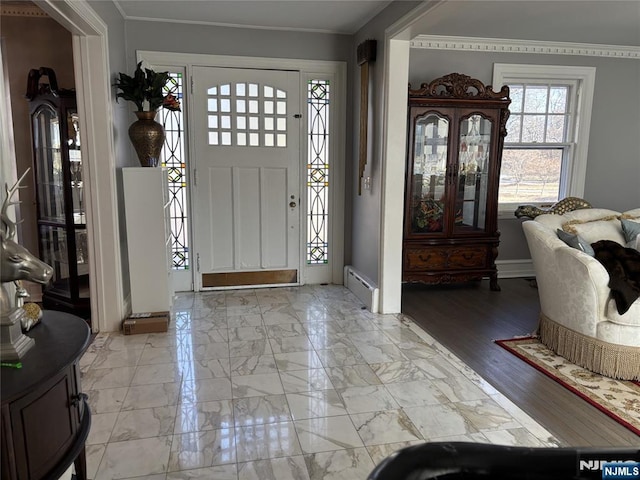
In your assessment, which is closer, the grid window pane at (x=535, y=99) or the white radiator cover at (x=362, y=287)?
the white radiator cover at (x=362, y=287)

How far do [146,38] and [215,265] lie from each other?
218cm

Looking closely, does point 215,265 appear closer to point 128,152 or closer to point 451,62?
point 128,152

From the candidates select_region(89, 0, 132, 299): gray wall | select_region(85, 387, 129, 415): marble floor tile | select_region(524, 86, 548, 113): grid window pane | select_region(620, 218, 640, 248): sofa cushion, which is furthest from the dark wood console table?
select_region(524, 86, 548, 113): grid window pane

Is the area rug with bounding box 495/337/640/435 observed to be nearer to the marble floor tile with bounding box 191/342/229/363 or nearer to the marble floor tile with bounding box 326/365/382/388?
the marble floor tile with bounding box 326/365/382/388

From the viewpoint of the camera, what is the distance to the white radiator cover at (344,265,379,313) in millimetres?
4059

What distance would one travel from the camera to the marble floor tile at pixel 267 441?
2098mm

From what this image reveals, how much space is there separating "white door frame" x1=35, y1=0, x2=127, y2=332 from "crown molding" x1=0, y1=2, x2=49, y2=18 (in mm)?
1166

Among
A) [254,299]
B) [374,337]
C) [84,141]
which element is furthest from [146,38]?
[374,337]

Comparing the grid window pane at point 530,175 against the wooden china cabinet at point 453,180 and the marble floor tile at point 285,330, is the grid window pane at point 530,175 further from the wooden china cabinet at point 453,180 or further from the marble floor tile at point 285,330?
the marble floor tile at point 285,330

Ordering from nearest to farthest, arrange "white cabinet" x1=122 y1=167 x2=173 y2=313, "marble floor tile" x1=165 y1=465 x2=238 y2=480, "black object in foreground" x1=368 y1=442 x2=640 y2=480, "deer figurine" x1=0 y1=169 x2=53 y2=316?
"black object in foreground" x1=368 y1=442 x2=640 y2=480, "deer figurine" x1=0 y1=169 x2=53 y2=316, "marble floor tile" x1=165 y1=465 x2=238 y2=480, "white cabinet" x1=122 y1=167 x2=173 y2=313

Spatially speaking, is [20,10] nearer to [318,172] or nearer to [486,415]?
[318,172]

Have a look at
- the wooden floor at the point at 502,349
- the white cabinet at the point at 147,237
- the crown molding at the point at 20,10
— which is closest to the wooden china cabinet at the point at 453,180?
the wooden floor at the point at 502,349

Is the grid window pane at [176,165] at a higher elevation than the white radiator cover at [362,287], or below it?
higher

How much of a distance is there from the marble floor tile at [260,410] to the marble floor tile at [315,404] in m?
0.04
